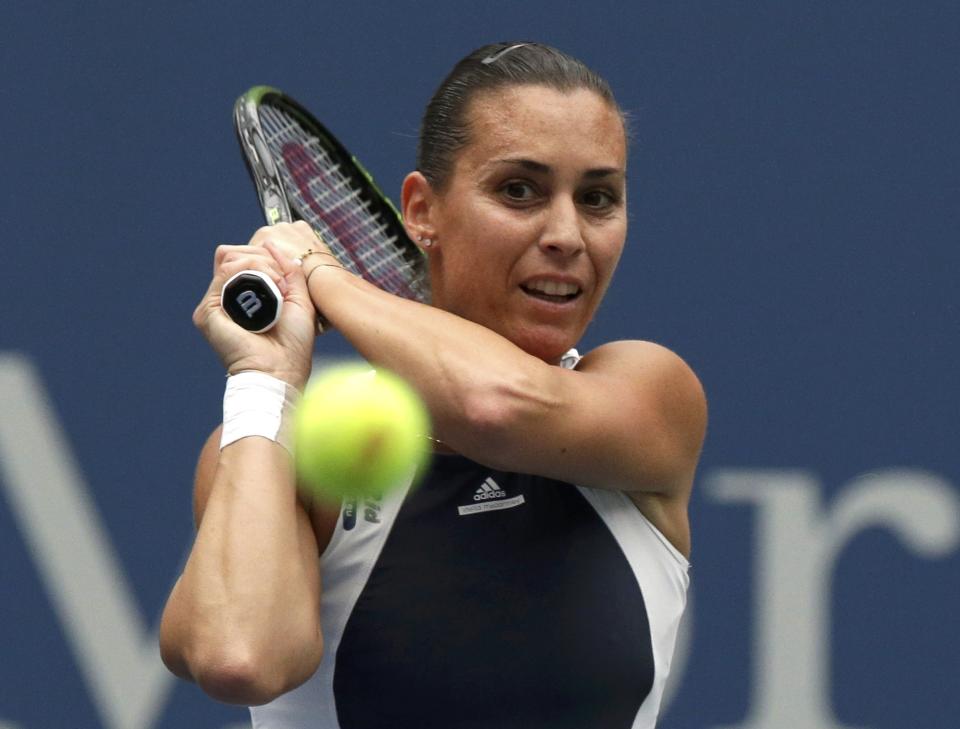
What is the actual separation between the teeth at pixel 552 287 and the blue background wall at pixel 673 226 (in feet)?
5.77

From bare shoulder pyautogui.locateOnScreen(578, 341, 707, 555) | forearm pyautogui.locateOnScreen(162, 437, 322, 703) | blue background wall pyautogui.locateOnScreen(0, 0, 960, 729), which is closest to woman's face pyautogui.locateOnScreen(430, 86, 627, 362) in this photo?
bare shoulder pyautogui.locateOnScreen(578, 341, 707, 555)

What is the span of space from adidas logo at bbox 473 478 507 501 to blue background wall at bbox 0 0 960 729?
5.99 ft

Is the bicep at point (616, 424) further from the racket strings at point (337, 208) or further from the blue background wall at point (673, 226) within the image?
the blue background wall at point (673, 226)

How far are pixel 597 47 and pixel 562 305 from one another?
6.53 ft

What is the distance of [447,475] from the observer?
8.71 feet

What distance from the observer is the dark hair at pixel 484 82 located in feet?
8.92

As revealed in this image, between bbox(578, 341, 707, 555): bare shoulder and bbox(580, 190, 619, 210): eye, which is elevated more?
bbox(580, 190, 619, 210): eye

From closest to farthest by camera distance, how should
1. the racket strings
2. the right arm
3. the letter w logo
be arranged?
the right arm, the racket strings, the letter w logo

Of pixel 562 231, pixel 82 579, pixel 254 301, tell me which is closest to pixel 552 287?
pixel 562 231

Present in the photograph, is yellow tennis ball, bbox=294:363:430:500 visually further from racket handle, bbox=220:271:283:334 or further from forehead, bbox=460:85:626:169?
forehead, bbox=460:85:626:169

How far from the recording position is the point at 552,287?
2.66 meters

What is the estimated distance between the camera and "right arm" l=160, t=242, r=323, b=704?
7.63ft

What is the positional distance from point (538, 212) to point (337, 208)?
2.47 feet

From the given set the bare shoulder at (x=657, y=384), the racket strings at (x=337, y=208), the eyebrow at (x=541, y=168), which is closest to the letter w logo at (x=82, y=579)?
the racket strings at (x=337, y=208)
